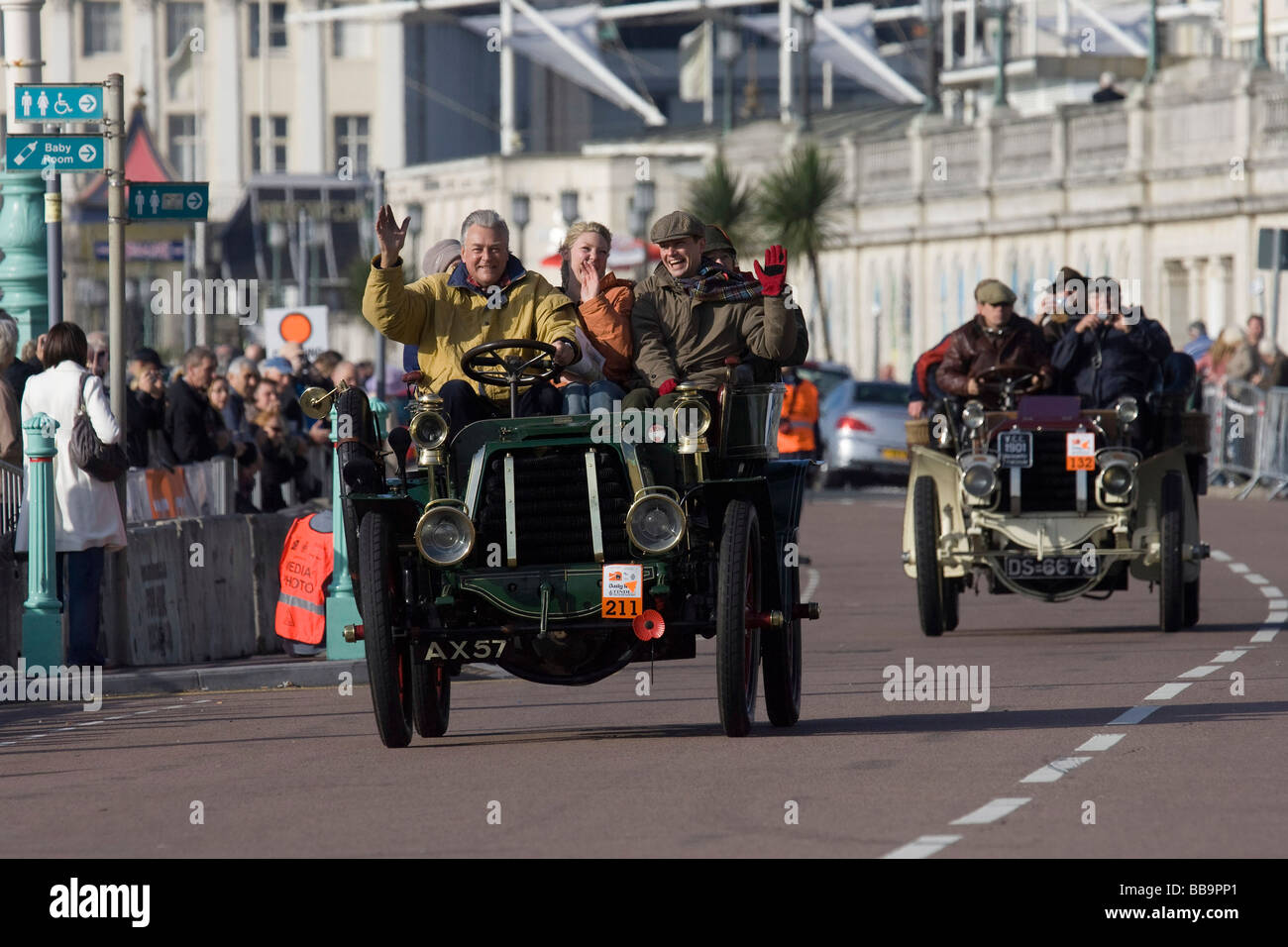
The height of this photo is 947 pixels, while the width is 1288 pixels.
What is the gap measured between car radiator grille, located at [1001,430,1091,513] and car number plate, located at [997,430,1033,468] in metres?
0.12

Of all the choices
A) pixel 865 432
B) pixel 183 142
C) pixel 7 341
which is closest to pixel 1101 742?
pixel 7 341

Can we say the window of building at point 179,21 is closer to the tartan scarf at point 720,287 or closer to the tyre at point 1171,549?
the tyre at point 1171,549

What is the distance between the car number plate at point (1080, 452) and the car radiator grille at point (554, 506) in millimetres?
6625

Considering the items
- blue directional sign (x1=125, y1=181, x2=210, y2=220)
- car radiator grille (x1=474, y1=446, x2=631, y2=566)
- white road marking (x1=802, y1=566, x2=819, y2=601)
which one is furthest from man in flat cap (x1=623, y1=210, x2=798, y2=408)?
white road marking (x1=802, y1=566, x2=819, y2=601)

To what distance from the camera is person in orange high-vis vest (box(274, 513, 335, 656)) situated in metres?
16.6

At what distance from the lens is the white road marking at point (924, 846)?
28.6 feet

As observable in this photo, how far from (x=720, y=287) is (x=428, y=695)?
6.70 ft

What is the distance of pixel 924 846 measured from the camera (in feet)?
29.2

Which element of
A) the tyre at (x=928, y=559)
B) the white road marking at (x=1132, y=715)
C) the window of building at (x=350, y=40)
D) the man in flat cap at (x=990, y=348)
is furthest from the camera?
the window of building at (x=350, y=40)

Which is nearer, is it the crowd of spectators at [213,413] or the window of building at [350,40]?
the crowd of spectators at [213,413]

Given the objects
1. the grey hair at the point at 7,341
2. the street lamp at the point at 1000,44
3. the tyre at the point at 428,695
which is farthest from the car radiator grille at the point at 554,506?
the street lamp at the point at 1000,44

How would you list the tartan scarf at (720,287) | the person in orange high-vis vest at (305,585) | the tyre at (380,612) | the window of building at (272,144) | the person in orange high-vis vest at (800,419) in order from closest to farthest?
the tyre at (380,612) → the tartan scarf at (720,287) → the person in orange high-vis vest at (305,585) → the person in orange high-vis vest at (800,419) → the window of building at (272,144)

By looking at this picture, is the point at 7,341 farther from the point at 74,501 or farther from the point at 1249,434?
the point at 1249,434
